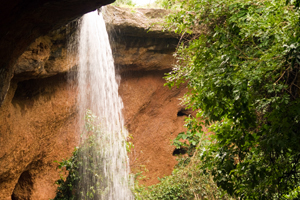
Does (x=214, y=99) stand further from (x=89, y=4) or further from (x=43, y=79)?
(x=43, y=79)

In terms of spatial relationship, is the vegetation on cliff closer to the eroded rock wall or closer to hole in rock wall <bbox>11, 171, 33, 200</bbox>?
the eroded rock wall

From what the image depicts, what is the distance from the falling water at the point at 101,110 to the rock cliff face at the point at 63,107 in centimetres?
41

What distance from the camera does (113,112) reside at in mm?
7617

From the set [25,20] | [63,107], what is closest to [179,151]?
[63,107]

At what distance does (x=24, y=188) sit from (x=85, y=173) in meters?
1.57

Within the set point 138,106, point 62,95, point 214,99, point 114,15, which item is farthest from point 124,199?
point 114,15

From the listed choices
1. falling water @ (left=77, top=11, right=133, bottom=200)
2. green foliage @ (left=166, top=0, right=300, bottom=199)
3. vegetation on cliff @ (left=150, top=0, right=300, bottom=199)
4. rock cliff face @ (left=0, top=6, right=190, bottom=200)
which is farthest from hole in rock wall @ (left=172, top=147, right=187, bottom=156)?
vegetation on cliff @ (left=150, top=0, right=300, bottom=199)

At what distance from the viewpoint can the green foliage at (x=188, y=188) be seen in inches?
252

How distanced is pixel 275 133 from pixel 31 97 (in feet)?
16.0

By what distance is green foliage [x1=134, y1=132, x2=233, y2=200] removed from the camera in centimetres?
639

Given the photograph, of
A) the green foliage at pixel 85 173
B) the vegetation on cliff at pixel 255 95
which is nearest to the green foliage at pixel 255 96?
the vegetation on cliff at pixel 255 95

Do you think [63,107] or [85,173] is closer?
[85,173]

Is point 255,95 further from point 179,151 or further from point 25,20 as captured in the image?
point 179,151

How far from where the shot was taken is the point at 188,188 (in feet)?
21.7
